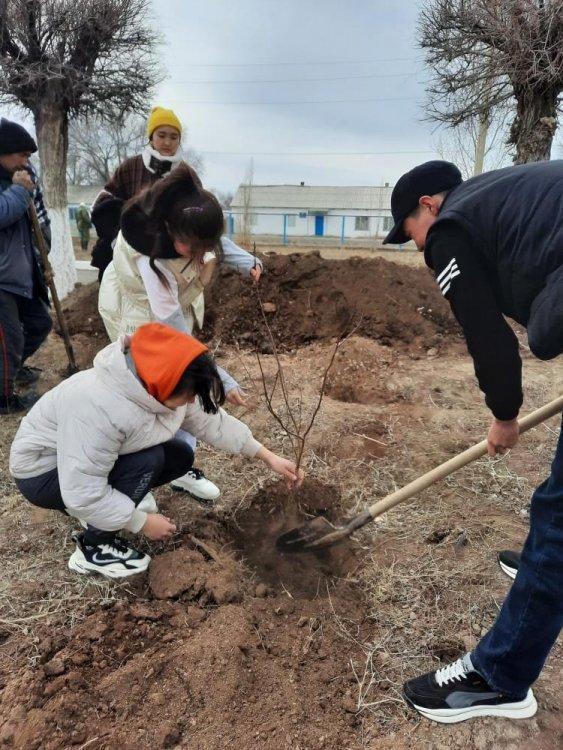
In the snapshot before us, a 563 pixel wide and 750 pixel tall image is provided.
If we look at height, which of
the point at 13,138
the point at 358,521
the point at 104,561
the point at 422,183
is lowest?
the point at 104,561

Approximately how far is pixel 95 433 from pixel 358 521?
1.28 metres

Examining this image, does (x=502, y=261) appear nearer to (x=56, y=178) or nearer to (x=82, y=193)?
(x=56, y=178)

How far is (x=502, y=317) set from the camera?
5.45ft

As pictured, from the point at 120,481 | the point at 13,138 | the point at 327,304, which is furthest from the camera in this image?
the point at 327,304

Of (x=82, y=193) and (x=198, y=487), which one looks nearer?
(x=198, y=487)

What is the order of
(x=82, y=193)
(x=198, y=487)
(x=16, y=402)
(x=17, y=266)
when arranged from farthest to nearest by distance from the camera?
(x=82, y=193) → (x=16, y=402) → (x=17, y=266) → (x=198, y=487)

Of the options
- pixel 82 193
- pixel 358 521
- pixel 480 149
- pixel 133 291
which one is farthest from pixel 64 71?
pixel 82 193

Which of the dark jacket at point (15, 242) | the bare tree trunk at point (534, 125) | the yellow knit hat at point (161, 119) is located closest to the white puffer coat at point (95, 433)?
the yellow knit hat at point (161, 119)

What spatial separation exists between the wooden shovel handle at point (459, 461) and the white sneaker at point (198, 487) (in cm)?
92

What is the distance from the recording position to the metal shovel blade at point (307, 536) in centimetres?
253

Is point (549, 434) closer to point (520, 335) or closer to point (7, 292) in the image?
point (520, 335)

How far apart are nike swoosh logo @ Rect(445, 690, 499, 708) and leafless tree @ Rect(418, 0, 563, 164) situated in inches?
329

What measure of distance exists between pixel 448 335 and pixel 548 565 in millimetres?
5258

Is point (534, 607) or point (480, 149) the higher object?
point (480, 149)
